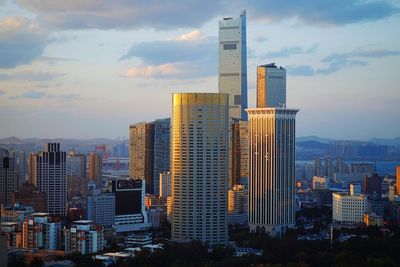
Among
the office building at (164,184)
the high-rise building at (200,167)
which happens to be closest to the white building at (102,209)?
the high-rise building at (200,167)

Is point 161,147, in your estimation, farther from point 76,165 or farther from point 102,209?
point 102,209

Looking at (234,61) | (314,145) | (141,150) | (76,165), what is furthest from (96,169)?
(234,61)

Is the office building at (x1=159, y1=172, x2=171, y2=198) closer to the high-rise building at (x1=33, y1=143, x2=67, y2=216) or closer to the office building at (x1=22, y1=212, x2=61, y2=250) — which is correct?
the high-rise building at (x1=33, y1=143, x2=67, y2=216)

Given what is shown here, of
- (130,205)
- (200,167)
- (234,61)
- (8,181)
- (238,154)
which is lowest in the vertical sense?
(130,205)

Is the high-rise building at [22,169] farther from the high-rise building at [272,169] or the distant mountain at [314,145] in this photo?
the distant mountain at [314,145]

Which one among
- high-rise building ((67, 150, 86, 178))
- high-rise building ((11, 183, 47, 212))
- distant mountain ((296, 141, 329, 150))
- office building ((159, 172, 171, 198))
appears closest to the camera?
high-rise building ((11, 183, 47, 212))

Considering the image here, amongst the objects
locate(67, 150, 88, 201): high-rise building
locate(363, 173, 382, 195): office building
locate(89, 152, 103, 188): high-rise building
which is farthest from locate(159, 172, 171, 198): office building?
locate(363, 173, 382, 195): office building
